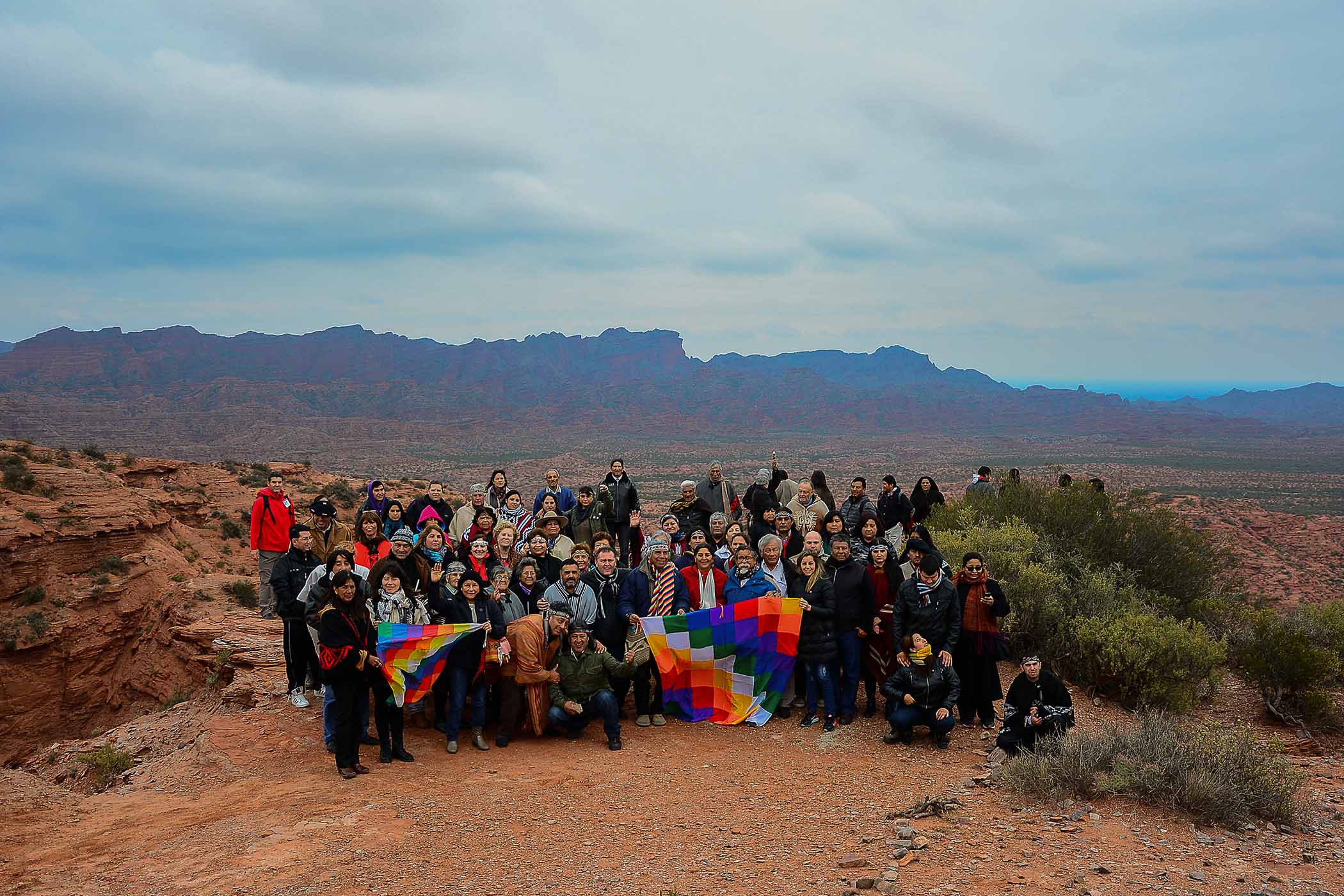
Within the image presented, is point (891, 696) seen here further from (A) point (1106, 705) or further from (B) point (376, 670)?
(B) point (376, 670)

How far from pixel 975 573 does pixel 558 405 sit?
12032 cm

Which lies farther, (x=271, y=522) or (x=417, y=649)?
(x=271, y=522)

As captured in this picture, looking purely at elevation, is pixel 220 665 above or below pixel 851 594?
below

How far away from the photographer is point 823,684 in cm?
808

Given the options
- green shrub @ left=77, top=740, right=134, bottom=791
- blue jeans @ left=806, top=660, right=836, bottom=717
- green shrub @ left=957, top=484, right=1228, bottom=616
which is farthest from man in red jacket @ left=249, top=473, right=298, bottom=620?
green shrub @ left=957, top=484, right=1228, bottom=616

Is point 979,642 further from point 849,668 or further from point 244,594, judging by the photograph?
point 244,594

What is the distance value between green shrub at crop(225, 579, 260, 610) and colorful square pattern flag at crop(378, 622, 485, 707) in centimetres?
869

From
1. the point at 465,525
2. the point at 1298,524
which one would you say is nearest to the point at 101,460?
the point at 465,525

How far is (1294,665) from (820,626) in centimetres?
699

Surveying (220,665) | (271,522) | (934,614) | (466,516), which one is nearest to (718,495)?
(466,516)

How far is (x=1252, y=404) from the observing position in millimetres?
193750

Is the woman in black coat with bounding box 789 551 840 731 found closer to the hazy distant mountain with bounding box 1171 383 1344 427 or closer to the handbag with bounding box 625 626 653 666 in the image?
the handbag with bounding box 625 626 653 666

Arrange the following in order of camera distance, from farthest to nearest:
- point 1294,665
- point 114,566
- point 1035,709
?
1. point 114,566
2. point 1294,665
3. point 1035,709

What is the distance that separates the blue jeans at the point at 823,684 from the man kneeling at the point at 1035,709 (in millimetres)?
1757
